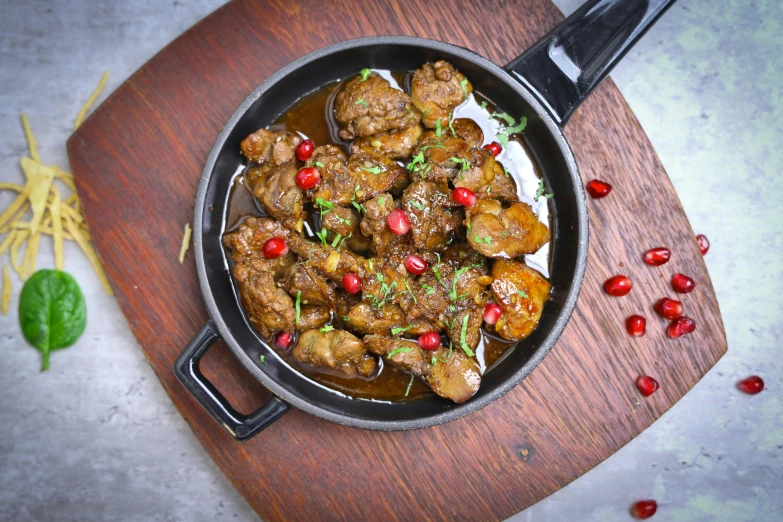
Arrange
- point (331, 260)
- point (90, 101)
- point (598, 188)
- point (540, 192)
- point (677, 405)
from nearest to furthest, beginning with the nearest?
point (331, 260) → point (540, 192) → point (598, 188) → point (90, 101) → point (677, 405)

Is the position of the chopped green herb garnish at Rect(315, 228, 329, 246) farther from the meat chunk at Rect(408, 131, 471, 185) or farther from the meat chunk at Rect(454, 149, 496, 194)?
the meat chunk at Rect(454, 149, 496, 194)

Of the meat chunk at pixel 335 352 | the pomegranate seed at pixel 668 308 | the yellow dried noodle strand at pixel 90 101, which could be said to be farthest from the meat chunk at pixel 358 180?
the yellow dried noodle strand at pixel 90 101

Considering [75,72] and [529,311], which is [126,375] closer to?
[75,72]

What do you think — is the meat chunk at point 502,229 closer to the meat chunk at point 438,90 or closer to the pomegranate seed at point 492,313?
the pomegranate seed at point 492,313

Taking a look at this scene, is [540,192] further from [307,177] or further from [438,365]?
[307,177]

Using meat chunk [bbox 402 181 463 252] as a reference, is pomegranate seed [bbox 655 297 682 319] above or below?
below

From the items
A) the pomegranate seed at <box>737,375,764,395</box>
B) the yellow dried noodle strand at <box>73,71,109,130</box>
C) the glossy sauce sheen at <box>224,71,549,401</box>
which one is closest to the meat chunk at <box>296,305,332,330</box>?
the glossy sauce sheen at <box>224,71,549,401</box>

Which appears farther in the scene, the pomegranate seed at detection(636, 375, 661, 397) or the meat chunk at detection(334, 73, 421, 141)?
the pomegranate seed at detection(636, 375, 661, 397)

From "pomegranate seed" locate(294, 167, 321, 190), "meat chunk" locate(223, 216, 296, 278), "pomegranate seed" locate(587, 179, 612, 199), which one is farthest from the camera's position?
"pomegranate seed" locate(587, 179, 612, 199)

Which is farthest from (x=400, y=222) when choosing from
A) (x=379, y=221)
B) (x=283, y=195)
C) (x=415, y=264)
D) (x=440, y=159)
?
(x=283, y=195)
